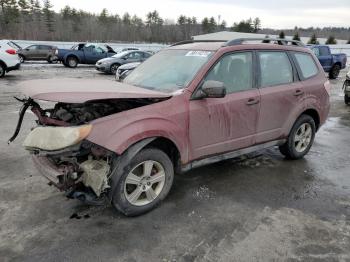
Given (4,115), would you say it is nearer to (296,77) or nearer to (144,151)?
(144,151)

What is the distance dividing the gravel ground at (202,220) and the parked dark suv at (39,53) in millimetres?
21558

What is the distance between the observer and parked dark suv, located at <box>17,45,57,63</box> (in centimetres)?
2464

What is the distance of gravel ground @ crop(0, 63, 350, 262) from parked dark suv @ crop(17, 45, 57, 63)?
2156 cm

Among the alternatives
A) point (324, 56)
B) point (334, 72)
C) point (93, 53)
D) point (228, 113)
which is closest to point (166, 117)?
point (228, 113)

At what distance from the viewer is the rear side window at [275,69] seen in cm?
475

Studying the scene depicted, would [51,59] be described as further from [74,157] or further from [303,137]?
[74,157]

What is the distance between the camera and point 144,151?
3.54 meters

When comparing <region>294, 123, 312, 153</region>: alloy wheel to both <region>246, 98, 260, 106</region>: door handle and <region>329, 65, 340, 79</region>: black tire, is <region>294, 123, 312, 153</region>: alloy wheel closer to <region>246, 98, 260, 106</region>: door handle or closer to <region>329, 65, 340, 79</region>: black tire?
<region>246, 98, 260, 106</region>: door handle

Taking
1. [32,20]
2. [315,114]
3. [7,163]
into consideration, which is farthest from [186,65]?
[32,20]

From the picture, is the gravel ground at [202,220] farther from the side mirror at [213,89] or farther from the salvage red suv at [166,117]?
the side mirror at [213,89]

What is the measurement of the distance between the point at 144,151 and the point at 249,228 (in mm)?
1347

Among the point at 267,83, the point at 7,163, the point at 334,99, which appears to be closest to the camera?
the point at 267,83

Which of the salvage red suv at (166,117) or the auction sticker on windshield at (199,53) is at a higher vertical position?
the auction sticker on windshield at (199,53)

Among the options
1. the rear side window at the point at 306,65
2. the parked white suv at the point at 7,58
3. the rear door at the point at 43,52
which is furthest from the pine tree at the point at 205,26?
the rear side window at the point at 306,65
